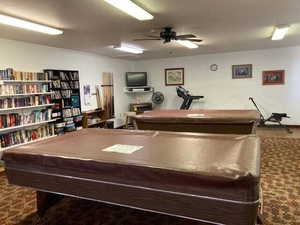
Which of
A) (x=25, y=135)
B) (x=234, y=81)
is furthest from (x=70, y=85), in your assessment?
(x=234, y=81)

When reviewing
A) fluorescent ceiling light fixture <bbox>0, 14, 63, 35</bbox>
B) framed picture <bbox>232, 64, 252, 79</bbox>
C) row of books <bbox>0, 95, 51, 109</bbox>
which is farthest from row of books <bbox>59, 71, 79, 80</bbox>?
framed picture <bbox>232, 64, 252, 79</bbox>

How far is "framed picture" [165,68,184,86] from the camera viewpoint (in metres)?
8.63

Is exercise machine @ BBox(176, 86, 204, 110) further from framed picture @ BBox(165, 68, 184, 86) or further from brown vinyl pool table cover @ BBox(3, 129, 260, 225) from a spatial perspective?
brown vinyl pool table cover @ BBox(3, 129, 260, 225)

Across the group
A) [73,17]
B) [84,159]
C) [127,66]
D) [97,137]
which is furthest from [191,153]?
[127,66]

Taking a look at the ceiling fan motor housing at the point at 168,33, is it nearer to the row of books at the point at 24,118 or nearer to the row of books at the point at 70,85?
the row of books at the point at 70,85

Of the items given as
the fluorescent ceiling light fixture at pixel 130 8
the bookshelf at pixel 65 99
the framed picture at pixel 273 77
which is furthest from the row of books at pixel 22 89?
the framed picture at pixel 273 77

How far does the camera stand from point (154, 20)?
147 inches

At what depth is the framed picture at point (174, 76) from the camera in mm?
8633

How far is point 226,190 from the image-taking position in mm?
1366

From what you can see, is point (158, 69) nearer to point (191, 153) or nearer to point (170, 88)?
point (170, 88)

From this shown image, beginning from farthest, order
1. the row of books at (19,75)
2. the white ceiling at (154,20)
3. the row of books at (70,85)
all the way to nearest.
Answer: the row of books at (70,85) → the row of books at (19,75) → the white ceiling at (154,20)

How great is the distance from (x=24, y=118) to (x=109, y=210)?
3263mm

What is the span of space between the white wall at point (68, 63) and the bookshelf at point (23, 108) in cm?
31

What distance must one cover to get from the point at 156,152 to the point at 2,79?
3.84 meters
